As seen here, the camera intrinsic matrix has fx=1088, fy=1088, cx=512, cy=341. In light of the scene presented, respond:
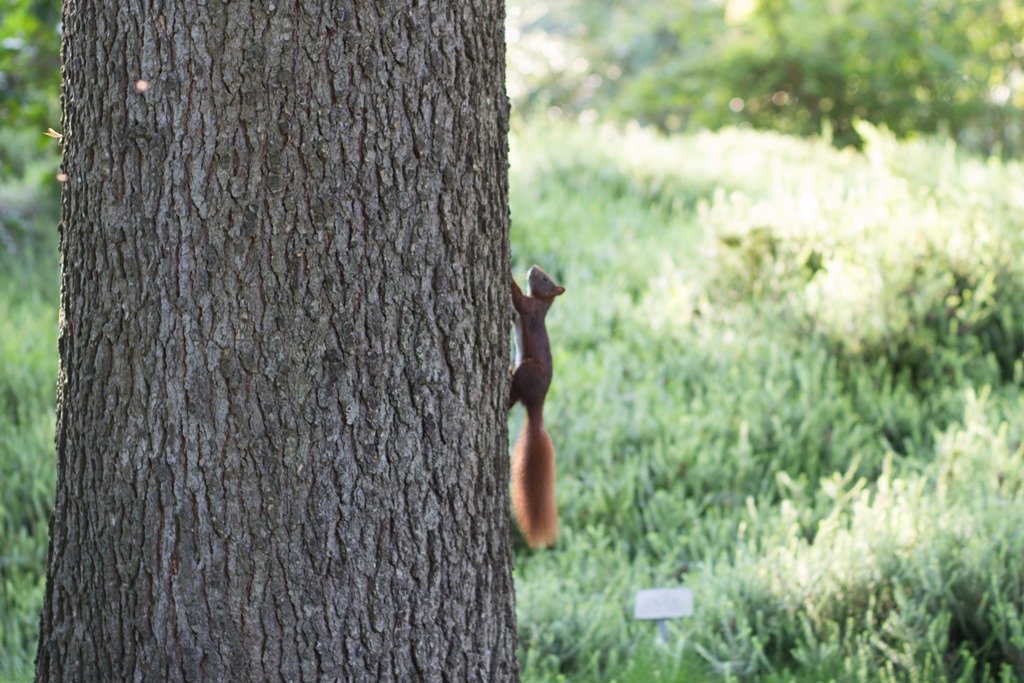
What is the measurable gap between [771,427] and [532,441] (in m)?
2.22

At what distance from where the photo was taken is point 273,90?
5.84 feet

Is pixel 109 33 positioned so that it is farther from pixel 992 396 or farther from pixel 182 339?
pixel 992 396

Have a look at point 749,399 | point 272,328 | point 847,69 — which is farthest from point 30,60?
point 847,69

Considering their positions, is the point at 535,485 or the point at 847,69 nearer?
the point at 535,485

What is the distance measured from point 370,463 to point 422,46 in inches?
28.6

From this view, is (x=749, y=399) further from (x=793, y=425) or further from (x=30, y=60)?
(x=30, y=60)

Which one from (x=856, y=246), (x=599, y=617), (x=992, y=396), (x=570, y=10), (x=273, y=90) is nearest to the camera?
(x=273, y=90)

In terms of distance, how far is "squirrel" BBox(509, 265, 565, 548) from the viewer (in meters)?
2.57

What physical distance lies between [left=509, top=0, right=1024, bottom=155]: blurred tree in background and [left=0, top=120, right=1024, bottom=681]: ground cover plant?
213 inches

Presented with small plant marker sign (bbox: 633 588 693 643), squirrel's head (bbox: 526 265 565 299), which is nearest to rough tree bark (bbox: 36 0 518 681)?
→ squirrel's head (bbox: 526 265 565 299)

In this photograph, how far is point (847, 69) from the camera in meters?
12.2

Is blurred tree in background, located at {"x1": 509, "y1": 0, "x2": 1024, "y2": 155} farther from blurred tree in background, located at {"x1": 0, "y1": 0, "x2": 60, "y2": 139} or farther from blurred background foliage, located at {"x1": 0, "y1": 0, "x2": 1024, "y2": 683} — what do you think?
blurred tree in background, located at {"x1": 0, "y1": 0, "x2": 60, "y2": 139}

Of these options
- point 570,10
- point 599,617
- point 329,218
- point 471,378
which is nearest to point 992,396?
point 599,617

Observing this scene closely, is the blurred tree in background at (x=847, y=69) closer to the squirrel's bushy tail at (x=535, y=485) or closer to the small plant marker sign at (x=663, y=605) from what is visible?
the small plant marker sign at (x=663, y=605)
